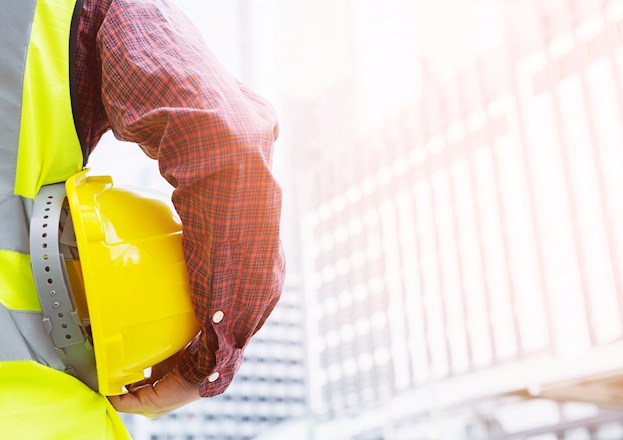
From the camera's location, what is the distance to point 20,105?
562 millimetres

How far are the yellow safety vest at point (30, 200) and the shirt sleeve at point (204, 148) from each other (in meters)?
0.05

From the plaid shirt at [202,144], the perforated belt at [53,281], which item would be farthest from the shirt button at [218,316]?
the perforated belt at [53,281]

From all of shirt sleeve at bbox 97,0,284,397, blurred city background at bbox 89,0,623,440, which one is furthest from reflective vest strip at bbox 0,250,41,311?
blurred city background at bbox 89,0,623,440

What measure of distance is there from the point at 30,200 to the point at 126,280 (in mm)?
97

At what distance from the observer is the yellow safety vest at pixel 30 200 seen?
1.76 ft

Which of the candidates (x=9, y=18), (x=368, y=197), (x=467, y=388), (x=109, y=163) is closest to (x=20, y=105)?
(x=9, y=18)

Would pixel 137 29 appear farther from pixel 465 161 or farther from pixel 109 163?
pixel 465 161

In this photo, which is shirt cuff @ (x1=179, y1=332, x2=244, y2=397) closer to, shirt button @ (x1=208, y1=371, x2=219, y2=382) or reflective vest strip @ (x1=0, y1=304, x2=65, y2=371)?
shirt button @ (x1=208, y1=371, x2=219, y2=382)

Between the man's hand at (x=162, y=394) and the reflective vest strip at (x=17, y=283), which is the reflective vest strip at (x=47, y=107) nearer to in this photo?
the reflective vest strip at (x=17, y=283)

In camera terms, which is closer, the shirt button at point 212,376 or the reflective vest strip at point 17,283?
the reflective vest strip at point 17,283

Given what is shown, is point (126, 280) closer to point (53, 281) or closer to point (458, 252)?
point (53, 281)

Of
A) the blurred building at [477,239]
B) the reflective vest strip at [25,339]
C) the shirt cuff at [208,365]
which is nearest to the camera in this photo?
the reflective vest strip at [25,339]

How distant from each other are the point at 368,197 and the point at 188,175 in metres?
40.3

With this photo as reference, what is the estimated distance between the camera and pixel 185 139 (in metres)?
0.59
